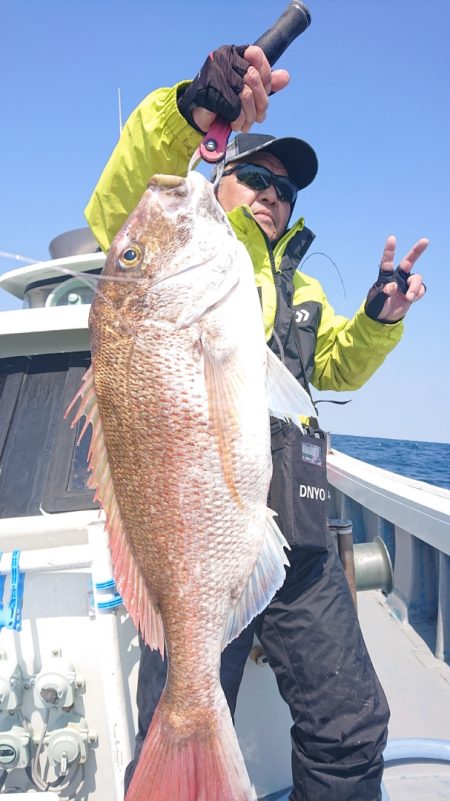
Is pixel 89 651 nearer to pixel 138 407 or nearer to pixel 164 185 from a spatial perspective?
pixel 138 407

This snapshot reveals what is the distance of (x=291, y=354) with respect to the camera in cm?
237

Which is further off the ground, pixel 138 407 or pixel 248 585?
pixel 138 407

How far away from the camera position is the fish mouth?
164cm

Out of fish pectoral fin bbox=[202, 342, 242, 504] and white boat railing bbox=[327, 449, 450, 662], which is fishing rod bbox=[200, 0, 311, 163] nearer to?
fish pectoral fin bbox=[202, 342, 242, 504]

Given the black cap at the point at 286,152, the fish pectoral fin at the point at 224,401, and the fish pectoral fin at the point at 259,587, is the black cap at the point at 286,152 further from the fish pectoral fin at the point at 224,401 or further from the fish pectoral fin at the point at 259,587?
the fish pectoral fin at the point at 259,587

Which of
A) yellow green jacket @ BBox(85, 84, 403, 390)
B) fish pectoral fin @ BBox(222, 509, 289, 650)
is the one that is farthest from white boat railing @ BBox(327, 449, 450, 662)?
fish pectoral fin @ BBox(222, 509, 289, 650)

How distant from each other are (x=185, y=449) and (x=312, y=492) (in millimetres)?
831

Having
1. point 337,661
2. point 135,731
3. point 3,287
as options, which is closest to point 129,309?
point 337,661

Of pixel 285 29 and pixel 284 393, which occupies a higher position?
pixel 285 29

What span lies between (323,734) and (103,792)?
1.14 meters

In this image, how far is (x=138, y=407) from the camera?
158 centimetres

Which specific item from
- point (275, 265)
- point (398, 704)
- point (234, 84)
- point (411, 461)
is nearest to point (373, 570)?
point (398, 704)

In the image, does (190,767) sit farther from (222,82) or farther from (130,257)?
(222,82)

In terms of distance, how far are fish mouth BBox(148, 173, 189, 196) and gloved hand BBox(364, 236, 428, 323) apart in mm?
969
